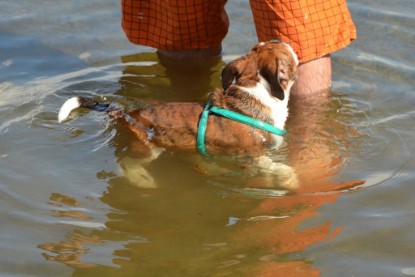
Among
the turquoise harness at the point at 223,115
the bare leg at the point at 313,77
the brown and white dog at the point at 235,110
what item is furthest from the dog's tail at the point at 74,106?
the bare leg at the point at 313,77

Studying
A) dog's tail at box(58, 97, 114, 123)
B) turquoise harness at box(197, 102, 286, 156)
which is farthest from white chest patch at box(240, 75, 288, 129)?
dog's tail at box(58, 97, 114, 123)

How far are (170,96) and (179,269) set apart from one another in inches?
123

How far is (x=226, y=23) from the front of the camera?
8.05m

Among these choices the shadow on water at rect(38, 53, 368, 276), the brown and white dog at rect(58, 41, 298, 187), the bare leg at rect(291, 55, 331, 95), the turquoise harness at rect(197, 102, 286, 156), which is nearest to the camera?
the shadow on water at rect(38, 53, 368, 276)

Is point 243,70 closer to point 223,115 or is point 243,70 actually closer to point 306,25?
point 223,115

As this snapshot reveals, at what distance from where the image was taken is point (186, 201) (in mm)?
6148

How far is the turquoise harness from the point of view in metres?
6.33

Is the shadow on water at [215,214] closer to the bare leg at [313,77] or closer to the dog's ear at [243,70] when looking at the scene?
the bare leg at [313,77]

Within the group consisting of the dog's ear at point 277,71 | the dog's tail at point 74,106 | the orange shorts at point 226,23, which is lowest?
the dog's tail at point 74,106

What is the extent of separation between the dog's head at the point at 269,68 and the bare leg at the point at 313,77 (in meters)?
0.44

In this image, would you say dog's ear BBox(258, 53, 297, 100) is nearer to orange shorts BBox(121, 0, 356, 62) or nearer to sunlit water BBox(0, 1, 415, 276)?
orange shorts BBox(121, 0, 356, 62)

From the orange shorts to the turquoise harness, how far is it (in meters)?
0.81

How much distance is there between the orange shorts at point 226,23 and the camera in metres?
6.74

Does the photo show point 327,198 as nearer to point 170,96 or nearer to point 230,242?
point 230,242
